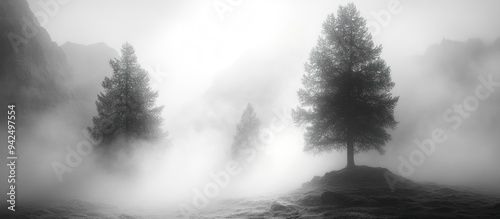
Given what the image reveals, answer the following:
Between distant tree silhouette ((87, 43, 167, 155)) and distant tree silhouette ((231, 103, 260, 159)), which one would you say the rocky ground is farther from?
distant tree silhouette ((231, 103, 260, 159))

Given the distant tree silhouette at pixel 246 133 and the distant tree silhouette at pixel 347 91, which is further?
the distant tree silhouette at pixel 246 133

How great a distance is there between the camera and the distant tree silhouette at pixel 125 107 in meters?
21.2

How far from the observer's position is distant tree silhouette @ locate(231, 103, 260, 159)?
3851cm

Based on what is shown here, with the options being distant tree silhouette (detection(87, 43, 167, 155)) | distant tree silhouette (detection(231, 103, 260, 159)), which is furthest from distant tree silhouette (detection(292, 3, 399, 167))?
distant tree silhouette (detection(231, 103, 260, 159))

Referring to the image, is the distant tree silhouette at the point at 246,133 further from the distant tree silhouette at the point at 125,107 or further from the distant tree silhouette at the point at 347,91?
the distant tree silhouette at the point at 347,91

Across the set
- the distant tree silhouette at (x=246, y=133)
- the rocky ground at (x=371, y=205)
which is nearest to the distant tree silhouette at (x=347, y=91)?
the rocky ground at (x=371, y=205)

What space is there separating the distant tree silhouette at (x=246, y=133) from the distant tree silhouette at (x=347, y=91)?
1933cm

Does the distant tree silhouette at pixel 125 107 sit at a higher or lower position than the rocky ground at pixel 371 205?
higher

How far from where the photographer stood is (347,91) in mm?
18016

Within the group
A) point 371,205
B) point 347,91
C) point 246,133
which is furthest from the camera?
point 246,133

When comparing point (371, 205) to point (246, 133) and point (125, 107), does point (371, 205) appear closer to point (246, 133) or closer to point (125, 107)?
point (125, 107)

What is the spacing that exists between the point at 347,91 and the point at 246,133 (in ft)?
74.9

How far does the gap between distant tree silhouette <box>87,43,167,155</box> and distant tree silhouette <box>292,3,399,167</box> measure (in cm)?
1478

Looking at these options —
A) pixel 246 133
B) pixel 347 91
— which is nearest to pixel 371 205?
pixel 347 91
